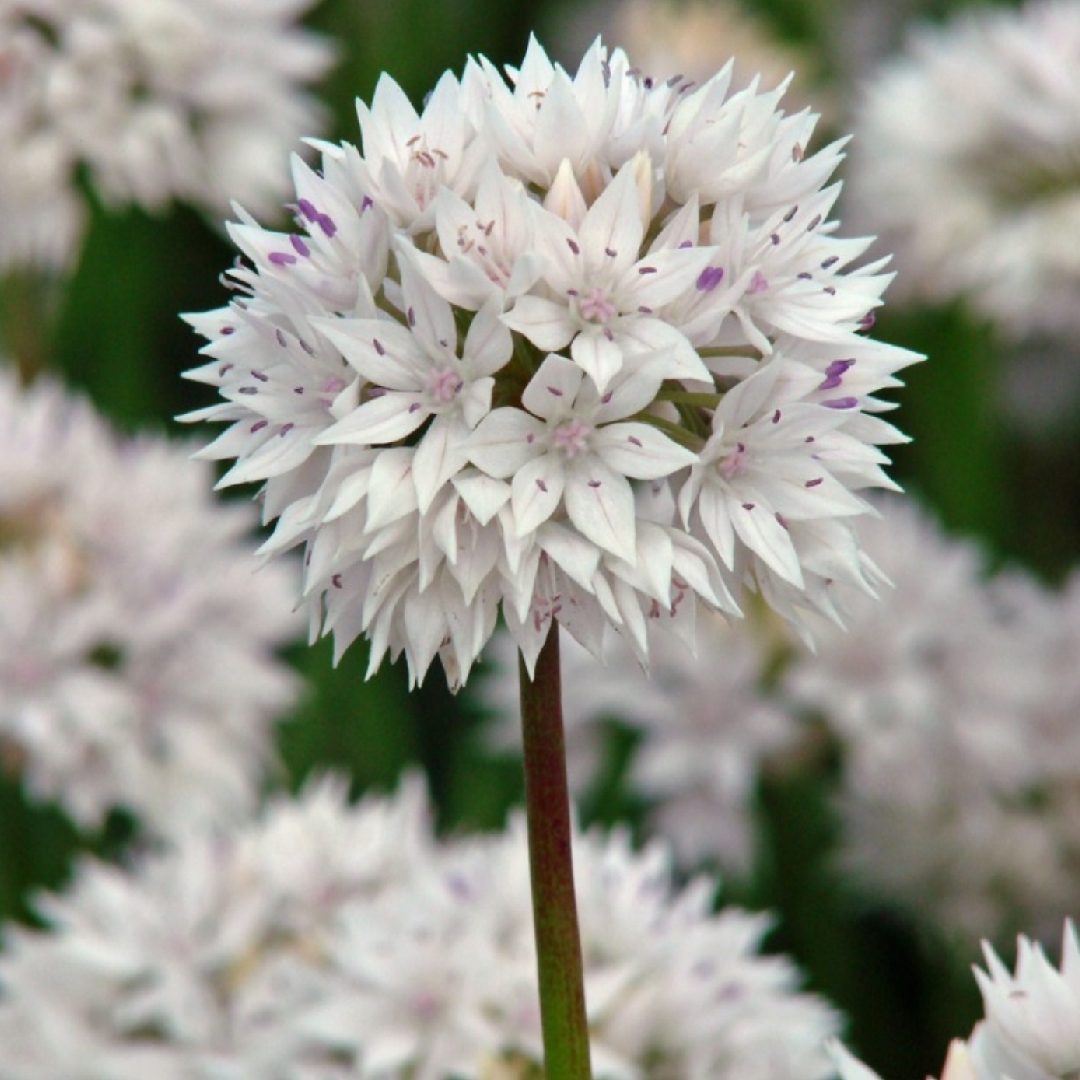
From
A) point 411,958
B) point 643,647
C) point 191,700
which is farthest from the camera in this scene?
point 191,700

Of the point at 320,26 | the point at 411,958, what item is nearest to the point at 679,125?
the point at 411,958

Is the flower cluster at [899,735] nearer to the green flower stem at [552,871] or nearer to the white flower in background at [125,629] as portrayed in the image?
the white flower in background at [125,629]

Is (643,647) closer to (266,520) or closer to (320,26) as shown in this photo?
(266,520)

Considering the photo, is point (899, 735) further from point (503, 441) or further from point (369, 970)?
point (503, 441)

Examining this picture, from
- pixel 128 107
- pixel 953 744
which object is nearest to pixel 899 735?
pixel 953 744

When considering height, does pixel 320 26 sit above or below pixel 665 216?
above

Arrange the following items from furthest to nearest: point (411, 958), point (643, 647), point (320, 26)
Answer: point (320, 26), point (411, 958), point (643, 647)
